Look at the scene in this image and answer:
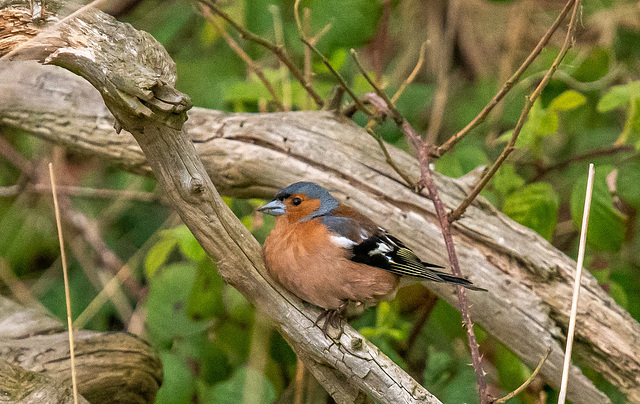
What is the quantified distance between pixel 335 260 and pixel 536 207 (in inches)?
59.3

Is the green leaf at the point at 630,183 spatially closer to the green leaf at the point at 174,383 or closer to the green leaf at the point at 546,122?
the green leaf at the point at 546,122

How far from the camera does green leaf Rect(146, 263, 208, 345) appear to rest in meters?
3.51

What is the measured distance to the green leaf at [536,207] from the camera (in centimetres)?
345

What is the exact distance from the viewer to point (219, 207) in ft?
7.91

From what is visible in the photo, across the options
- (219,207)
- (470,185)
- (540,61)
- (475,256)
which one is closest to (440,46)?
(540,61)

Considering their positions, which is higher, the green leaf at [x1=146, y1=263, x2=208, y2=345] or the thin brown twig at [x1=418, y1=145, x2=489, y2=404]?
the thin brown twig at [x1=418, y1=145, x2=489, y2=404]

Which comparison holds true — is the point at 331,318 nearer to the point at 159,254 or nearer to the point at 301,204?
the point at 301,204

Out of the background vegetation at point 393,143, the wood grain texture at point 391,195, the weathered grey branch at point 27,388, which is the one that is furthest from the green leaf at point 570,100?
the weathered grey branch at point 27,388

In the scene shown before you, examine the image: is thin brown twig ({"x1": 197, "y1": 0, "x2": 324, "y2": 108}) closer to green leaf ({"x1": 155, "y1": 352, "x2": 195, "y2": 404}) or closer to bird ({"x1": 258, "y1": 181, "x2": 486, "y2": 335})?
bird ({"x1": 258, "y1": 181, "x2": 486, "y2": 335})

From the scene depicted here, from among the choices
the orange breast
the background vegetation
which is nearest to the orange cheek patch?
the orange breast

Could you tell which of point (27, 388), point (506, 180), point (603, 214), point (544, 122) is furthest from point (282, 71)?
point (27, 388)

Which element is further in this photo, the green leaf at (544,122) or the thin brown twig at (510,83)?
the green leaf at (544,122)

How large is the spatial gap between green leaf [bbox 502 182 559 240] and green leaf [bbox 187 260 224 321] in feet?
6.29

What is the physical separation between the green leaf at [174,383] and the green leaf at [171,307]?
210 mm
